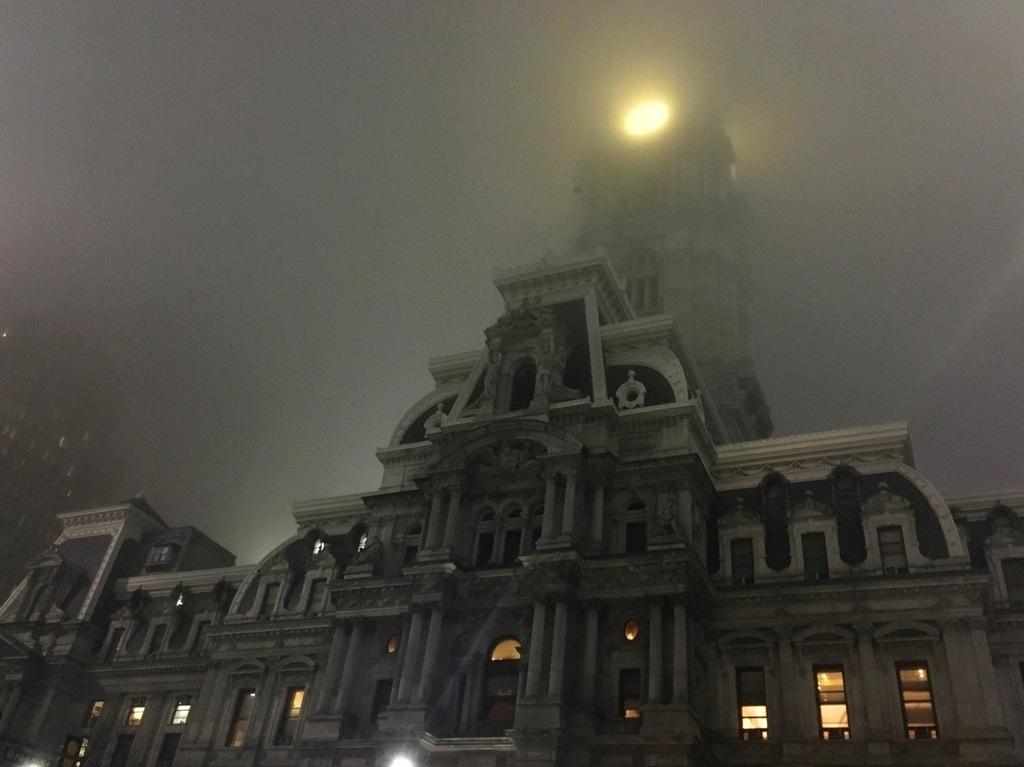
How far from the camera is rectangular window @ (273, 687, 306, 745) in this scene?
4897cm

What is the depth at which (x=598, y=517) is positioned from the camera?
44281mm

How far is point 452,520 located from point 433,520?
114 centimetres

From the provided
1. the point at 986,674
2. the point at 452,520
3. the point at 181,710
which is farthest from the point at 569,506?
the point at 181,710

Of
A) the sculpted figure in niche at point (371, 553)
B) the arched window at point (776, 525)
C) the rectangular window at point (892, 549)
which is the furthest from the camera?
the sculpted figure in niche at point (371, 553)

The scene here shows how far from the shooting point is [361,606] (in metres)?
46.4

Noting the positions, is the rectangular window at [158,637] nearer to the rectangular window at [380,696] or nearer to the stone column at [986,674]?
the rectangular window at [380,696]

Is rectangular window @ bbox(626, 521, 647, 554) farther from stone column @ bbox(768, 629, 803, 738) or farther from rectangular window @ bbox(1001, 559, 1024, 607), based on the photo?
rectangular window @ bbox(1001, 559, 1024, 607)

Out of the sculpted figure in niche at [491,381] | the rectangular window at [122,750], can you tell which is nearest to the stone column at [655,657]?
the sculpted figure in niche at [491,381]

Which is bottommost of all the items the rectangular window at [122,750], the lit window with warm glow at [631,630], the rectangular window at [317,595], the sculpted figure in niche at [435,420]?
the rectangular window at [122,750]

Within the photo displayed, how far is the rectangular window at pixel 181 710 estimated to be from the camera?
55.5 meters

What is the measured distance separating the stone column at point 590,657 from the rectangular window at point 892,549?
13.4 m

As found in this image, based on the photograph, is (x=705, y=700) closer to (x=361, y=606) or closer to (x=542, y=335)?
(x=361, y=606)

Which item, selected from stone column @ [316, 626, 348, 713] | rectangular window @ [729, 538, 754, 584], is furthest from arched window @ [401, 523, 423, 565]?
rectangular window @ [729, 538, 754, 584]

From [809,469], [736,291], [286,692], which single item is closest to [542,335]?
[809,469]
